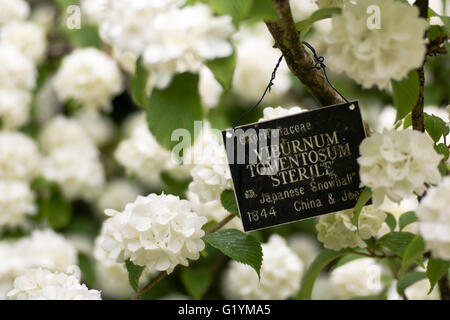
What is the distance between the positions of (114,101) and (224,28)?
6.13 feet

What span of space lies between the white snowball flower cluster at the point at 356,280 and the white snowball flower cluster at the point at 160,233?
58 centimetres

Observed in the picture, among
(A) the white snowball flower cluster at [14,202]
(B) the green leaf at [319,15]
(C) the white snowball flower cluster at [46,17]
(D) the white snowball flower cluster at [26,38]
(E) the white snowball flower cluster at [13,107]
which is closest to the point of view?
(B) the green leaf at [319,15]

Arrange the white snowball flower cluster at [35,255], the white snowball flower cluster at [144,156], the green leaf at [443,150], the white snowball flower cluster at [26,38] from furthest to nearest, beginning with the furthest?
the white snowball flower cluster at [26,38], the white snowball flower cluster at [144,156], the white snowball flower cluster at [35,255], the green leaf at [443,150]

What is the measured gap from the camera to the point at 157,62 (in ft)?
1.74

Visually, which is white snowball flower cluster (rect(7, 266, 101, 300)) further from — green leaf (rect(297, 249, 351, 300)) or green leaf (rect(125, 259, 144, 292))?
green leaf (rect(297, 249, 351, 300))

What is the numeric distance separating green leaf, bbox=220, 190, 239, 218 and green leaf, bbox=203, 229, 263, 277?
34mm

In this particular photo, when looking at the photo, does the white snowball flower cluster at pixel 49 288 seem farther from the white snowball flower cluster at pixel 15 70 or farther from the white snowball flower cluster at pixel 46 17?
the white snowball flower cluster at pixel 46 17

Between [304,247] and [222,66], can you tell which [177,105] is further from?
[304,247]

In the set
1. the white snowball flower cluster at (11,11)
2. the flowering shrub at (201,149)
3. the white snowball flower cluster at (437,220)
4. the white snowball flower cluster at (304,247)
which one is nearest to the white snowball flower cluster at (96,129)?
the flowering shrub at (201,149)

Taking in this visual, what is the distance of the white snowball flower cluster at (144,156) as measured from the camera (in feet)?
4.58

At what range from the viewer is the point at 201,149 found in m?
1.18

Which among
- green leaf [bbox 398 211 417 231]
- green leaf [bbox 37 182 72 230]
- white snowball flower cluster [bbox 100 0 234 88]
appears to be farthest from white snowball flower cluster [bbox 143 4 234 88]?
green leaf [bbox 37 182 72 230]

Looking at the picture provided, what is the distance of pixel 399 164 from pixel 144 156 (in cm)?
91
